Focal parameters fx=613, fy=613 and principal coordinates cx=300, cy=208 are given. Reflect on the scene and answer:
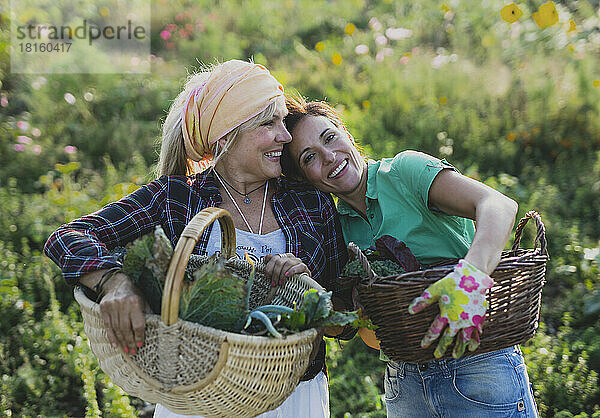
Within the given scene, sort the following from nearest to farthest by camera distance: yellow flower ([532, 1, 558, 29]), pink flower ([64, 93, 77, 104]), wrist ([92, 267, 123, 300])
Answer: wrist ([92, 267, 123, 300])
yellow flower ([532, 1, 558, 29])
pink flower ([64, 93, 77, 104])

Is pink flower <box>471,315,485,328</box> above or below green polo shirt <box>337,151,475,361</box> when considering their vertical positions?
below

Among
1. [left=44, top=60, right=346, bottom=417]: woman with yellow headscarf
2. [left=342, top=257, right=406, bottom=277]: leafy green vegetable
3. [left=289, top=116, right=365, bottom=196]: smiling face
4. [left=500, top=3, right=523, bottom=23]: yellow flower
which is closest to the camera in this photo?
[left=342, top=257, right=406, bottom=277]: leafy green vegetable

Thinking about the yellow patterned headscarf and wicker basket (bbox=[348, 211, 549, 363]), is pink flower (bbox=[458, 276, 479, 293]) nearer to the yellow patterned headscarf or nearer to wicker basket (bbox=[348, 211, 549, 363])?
wicker basket (bbox=[348, 211, 549, 363])

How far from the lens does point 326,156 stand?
2.15 metres

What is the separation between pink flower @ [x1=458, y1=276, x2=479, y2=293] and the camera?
152 centimetres

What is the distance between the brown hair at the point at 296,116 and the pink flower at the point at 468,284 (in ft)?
3.03

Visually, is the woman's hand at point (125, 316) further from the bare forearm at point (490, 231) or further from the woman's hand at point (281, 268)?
the bare forearm at point (490, 231)

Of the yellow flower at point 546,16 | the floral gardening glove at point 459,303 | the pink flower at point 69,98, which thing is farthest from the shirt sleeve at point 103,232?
the pink flower at point 69,98

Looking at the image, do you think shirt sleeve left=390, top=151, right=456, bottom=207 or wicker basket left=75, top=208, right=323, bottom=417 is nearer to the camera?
wicker basket left=75, top=208, right=323, bottom=417

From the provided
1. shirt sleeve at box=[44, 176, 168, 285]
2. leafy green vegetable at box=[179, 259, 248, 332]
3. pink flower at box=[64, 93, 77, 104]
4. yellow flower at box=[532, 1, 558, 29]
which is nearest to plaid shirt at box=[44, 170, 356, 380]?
shirt sleeve at box=[44, 176, 168, 285]

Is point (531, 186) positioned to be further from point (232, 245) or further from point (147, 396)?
point (147, 396)

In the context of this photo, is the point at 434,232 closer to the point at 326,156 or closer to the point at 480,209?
the point at 480,209

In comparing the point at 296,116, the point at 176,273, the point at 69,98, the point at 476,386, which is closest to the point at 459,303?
the point at 476,386

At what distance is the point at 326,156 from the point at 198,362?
97cm
